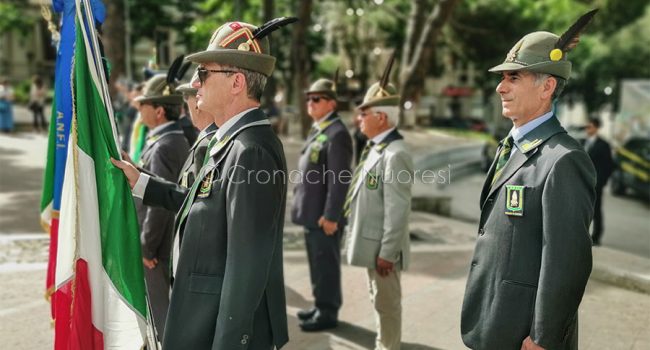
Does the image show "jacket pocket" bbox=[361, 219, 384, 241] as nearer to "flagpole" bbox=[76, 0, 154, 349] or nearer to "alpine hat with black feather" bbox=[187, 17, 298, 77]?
"flagpole" bbox=[76, 0, 154, 349]

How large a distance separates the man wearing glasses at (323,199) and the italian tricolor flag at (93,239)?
218 centimetres

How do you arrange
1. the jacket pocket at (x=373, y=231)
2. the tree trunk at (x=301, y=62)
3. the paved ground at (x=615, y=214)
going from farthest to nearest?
the tree trunk at (x=301, y=62) → the paved ground at (x=615, y=214) → the jacket pocket at (x=373, y=231)

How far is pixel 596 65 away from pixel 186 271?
1701 inches

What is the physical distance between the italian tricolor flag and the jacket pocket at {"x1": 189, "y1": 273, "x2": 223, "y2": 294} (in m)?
0.73

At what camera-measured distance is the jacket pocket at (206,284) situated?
8.85 ft

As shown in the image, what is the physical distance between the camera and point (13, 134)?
60.9 ft

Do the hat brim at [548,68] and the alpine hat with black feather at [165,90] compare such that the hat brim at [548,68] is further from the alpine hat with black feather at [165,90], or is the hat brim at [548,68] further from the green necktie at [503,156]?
the alpine hat with black feather at [165,90]

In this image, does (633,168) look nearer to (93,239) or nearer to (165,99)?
(165,99)

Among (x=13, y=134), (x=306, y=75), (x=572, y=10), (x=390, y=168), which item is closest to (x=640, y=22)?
(x=572, y=10)

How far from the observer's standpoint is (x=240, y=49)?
2828 mm

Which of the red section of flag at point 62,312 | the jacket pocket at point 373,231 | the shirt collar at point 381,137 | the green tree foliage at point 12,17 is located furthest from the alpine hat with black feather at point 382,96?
the green tree foliage at point 12,17

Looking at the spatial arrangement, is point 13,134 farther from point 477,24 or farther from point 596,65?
point 596,65

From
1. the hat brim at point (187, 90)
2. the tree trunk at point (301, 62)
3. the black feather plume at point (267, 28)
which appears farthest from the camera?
the tree trunk at point (301, 62)

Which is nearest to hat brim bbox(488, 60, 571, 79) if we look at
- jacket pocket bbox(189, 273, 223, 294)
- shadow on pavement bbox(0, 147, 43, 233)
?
jacket pocket bbox(189, 273, 223, 294)
